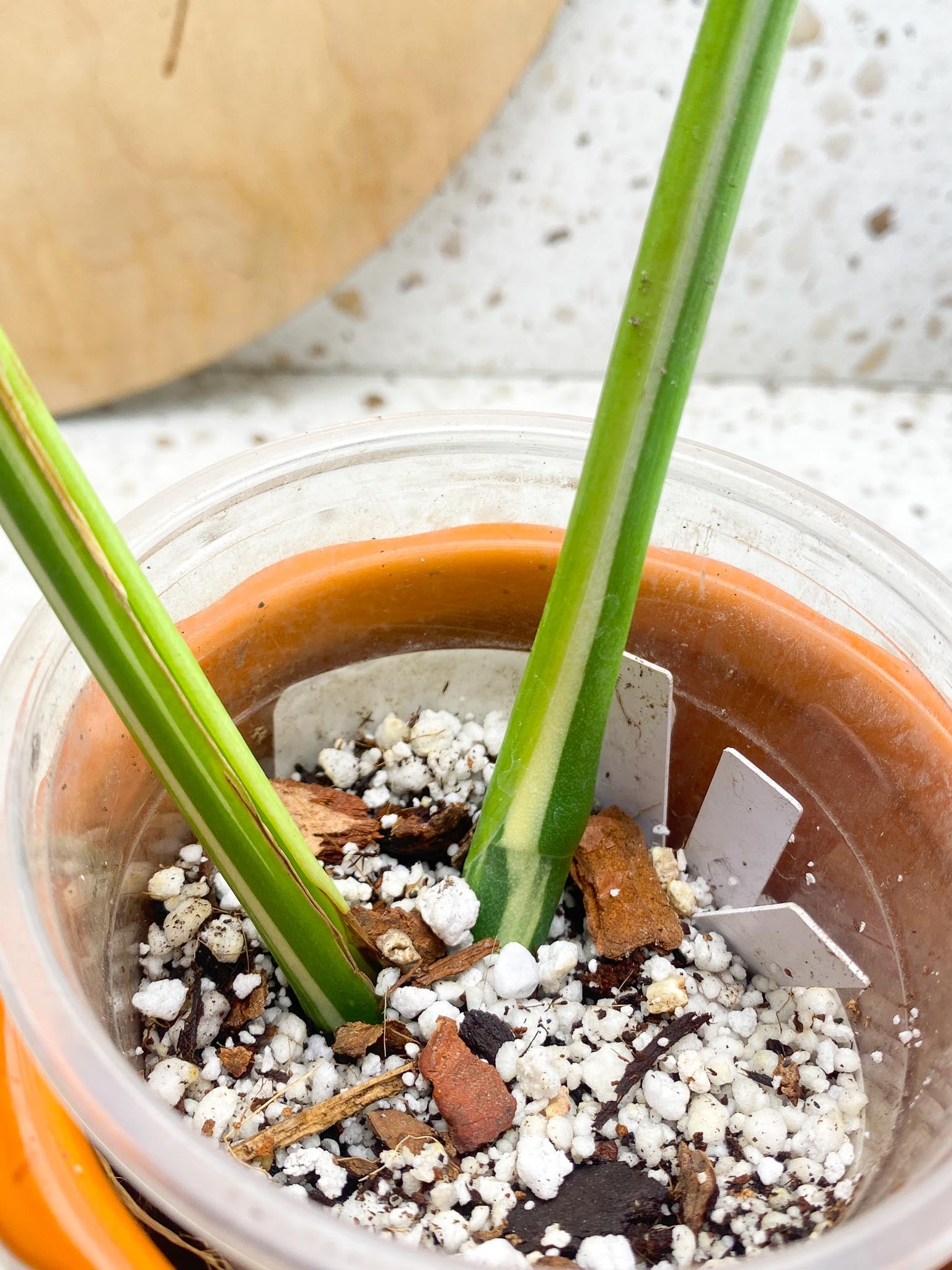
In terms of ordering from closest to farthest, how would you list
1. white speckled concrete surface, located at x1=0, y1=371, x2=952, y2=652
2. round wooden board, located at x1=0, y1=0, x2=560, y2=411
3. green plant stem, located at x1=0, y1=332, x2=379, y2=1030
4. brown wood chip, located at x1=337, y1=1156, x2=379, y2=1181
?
green plant stem, located at x1=0, y1=332, x2=379, y2=1030, brown wood chip, located at x1=337, y1=1156, x2=379, y2=1181, round wooden board, located at x1=0, y1=0, x2=560, y2=411, white speckled concrete surface, located at x1=0, y1=371, x2=952, y2=652

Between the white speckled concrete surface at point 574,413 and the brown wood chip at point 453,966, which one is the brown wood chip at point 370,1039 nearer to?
the brown wood chip at point 453,966

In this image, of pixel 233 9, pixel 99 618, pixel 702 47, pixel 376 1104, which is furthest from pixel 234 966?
pixel 233 9

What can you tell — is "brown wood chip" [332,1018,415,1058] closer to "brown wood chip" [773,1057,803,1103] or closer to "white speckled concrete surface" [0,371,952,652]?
"brown wood chip" [773,1057,803,1103]

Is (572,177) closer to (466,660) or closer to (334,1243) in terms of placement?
(466,660)

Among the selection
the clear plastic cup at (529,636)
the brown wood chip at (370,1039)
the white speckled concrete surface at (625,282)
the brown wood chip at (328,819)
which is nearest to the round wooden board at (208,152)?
the white speckled concrete surface at (625,282)

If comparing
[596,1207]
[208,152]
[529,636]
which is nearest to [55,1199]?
[596,1207]

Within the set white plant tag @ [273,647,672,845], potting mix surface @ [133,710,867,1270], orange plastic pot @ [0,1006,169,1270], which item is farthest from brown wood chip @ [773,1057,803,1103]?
orange plastic pot @ [0,1006,169,1270]
